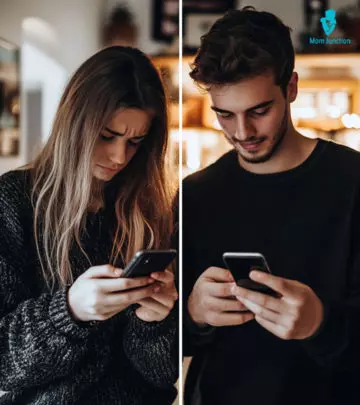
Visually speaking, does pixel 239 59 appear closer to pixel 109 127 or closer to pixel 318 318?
pixel 109 127

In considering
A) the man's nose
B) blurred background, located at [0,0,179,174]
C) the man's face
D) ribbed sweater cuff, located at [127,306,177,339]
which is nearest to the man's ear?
the man's face

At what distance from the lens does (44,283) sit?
1.56 metres

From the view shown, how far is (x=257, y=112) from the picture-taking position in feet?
4.82

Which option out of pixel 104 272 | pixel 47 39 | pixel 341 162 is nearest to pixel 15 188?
pixel 104 272

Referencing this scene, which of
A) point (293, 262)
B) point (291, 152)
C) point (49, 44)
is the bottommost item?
point (293, 262)

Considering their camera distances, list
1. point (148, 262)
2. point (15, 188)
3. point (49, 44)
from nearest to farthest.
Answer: point (148, 262)
point (15, 188)
point (49, 44)

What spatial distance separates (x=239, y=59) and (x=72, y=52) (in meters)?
0.43

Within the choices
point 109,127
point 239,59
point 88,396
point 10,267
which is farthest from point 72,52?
point 88,396

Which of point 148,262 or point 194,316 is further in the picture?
point 194,316

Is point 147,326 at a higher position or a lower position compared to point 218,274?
lower

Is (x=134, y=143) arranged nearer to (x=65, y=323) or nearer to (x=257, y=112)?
(x=257, y=112)

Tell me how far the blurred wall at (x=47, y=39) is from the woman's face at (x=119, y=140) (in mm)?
171

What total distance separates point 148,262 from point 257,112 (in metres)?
0.41

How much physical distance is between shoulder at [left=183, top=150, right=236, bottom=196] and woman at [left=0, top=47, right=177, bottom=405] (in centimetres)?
6
